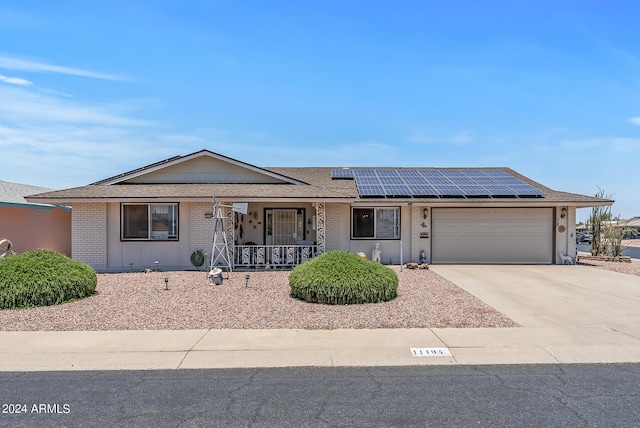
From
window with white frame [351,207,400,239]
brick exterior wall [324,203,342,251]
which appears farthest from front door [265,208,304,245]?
window with white frame [351,207,400,239]

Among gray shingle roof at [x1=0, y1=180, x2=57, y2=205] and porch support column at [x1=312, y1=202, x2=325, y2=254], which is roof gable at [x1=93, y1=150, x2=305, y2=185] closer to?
porch support column at [x1=312, y1=202, x2=325, y2=254]

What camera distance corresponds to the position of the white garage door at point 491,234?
711 inches

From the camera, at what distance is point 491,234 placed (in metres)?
18.1

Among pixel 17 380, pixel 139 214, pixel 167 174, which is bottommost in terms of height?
pixel 17 380

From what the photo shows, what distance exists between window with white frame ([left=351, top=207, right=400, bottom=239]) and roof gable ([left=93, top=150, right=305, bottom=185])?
2720mm

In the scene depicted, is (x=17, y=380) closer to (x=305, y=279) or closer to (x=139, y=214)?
(x=305, y=279)

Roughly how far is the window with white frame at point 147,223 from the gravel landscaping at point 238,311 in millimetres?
3992

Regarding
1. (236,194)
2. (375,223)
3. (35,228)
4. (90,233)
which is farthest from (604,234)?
(35,228)

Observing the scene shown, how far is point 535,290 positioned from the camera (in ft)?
39.2

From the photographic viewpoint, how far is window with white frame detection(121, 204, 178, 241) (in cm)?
1609

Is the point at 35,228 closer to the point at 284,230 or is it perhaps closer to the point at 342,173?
the point at 284,230

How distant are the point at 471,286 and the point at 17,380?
1055 centimetres

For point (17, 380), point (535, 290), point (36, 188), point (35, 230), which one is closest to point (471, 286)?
point (535, 290)

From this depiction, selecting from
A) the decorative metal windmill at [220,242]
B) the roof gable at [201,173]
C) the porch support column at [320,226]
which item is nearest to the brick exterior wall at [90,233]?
the roof gable at [201,173]
